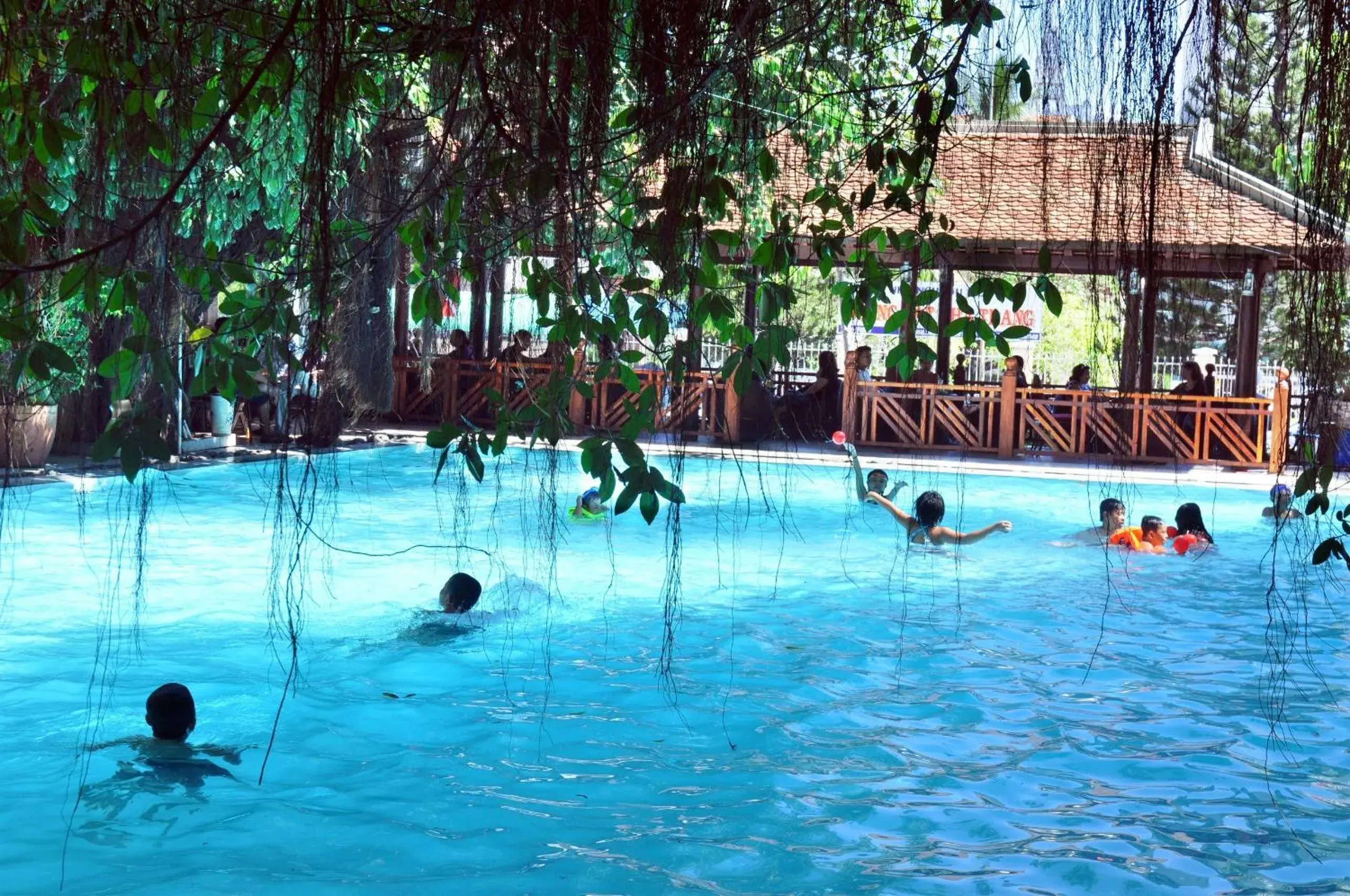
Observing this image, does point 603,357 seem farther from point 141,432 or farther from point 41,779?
point 41,779

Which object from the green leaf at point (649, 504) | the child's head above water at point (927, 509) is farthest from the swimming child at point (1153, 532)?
the green leaf at point (649, 504)

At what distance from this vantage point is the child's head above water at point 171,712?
5.38m

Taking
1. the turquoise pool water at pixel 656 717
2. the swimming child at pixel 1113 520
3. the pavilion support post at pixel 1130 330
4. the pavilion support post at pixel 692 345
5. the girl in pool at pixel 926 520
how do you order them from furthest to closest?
the girl in pool at pixel 926 520 → the swimming child at pixel 1113 520 → the turquoise pool water at pixel 656 717 → the pavilion support post at pixel 692 345 → the pavilion support post at pixel 1130 330

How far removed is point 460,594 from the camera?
789 cm

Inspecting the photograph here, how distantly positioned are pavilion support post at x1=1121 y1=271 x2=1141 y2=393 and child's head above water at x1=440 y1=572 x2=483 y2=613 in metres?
5.95

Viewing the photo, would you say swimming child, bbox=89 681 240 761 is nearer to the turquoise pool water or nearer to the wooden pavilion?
the turquoise pool water

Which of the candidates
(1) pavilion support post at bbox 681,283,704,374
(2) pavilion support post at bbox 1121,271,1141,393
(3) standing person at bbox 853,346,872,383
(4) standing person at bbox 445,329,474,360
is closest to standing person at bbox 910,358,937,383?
(3) standing person at bbox 853,346,872,383

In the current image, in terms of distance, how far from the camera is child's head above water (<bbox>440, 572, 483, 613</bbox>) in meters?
7.88

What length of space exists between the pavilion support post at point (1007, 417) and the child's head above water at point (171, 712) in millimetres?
12406

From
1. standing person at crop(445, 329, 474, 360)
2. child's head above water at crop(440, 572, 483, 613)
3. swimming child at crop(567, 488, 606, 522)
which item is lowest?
child's head above water at crop(440, 572, 483, 613)

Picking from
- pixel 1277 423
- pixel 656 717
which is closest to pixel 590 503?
pixel 656 717

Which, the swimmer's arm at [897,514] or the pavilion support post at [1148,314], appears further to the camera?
the swimmer's arm at [897,514]

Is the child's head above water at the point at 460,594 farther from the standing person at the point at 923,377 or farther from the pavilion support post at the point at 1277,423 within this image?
the pavilion support post at the point at 1277,423

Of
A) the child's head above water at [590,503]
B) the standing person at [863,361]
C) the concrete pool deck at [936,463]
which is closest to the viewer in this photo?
the child's head above water at [590,503]
